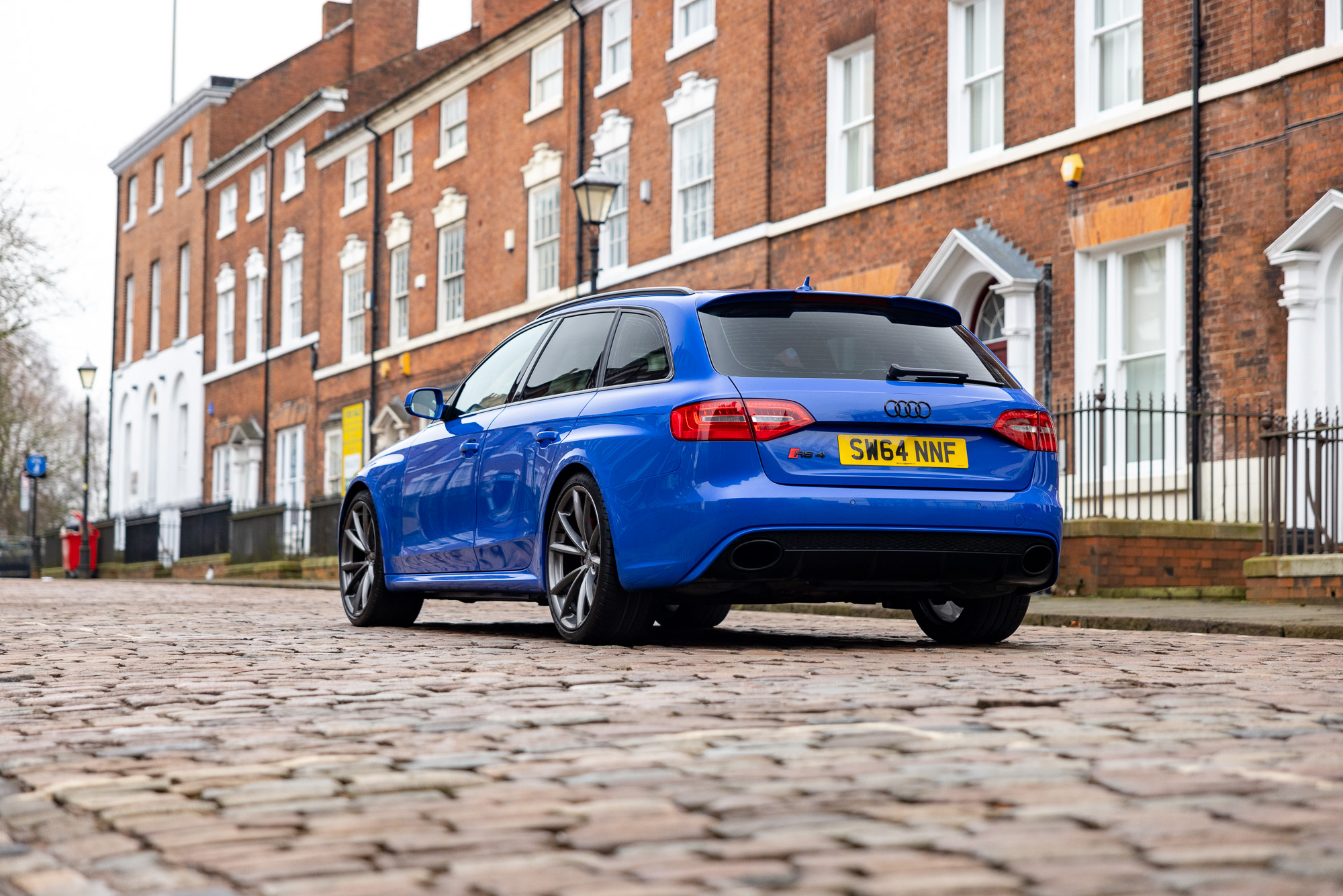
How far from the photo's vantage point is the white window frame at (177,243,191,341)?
47234mm

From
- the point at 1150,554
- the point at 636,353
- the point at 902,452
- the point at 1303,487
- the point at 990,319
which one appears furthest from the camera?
the point at 990,319

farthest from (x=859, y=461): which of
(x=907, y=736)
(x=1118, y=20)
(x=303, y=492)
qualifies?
(x=303, y=492)

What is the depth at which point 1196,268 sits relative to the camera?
53.2ft

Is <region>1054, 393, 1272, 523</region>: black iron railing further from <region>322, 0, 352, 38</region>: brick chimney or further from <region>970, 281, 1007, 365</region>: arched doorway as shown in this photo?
<region>322, 0, 352, 38</region>: brick chimney

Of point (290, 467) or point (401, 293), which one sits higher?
point (401, 293)

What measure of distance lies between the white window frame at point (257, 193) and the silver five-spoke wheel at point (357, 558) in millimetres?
32436

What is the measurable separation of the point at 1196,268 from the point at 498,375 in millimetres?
8899

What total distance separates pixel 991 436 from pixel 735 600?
4.50 feet

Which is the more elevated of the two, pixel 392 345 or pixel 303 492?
pixel 392 345

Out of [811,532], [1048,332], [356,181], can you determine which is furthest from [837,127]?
[356,181]

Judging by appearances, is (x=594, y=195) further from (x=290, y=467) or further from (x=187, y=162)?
(x=187, y=162)

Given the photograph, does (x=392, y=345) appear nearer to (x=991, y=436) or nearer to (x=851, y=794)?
(x=991, y=436)

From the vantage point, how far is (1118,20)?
691 inches

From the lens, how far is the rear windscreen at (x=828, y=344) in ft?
25.5
